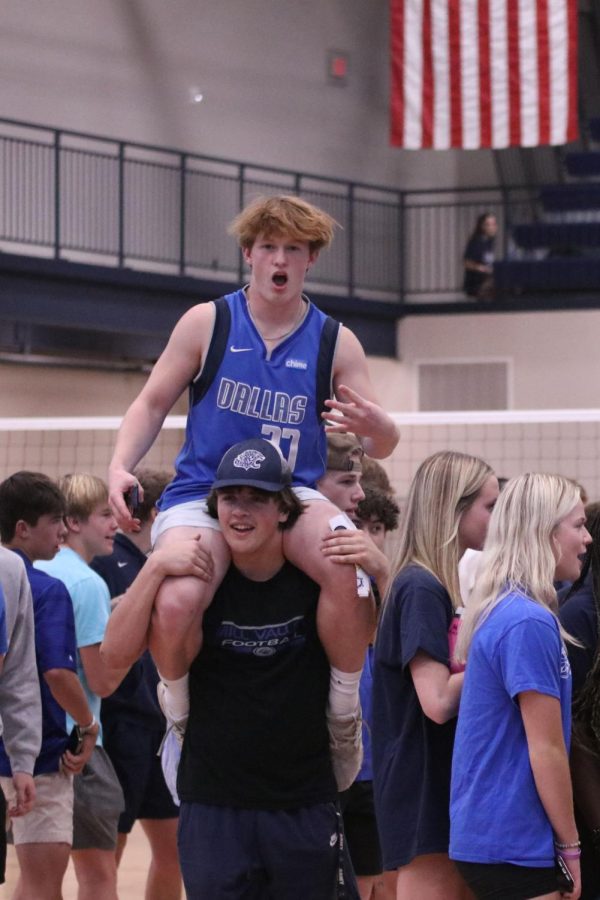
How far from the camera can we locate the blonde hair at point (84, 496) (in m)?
6.59

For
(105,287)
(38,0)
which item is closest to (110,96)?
(38,0)

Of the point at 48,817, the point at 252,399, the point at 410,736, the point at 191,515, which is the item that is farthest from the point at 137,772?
the point at 252,399

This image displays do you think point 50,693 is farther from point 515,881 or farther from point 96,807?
point 515,881

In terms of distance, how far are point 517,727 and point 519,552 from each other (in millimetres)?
493

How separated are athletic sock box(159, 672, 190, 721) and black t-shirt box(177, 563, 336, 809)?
4 centimetres

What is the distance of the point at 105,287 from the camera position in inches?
679

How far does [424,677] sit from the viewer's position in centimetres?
432

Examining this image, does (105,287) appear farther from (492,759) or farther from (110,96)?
(492,759)

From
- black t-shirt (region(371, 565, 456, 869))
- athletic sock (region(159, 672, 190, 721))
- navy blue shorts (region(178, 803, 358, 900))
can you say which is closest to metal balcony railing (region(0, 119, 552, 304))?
black t-shirt (region(371, 565, 456, 869))

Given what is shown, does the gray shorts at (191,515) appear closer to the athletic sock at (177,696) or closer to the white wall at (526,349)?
the athletic sock at (177,696)

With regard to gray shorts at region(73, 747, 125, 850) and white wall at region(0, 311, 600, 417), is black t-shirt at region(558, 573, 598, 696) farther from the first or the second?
white wall at region(0, 311, 600, 417)

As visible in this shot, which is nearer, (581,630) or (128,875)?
(581,630)

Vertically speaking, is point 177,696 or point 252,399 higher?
point 252,399

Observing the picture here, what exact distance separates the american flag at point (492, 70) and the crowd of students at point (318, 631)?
13218 millimetres
